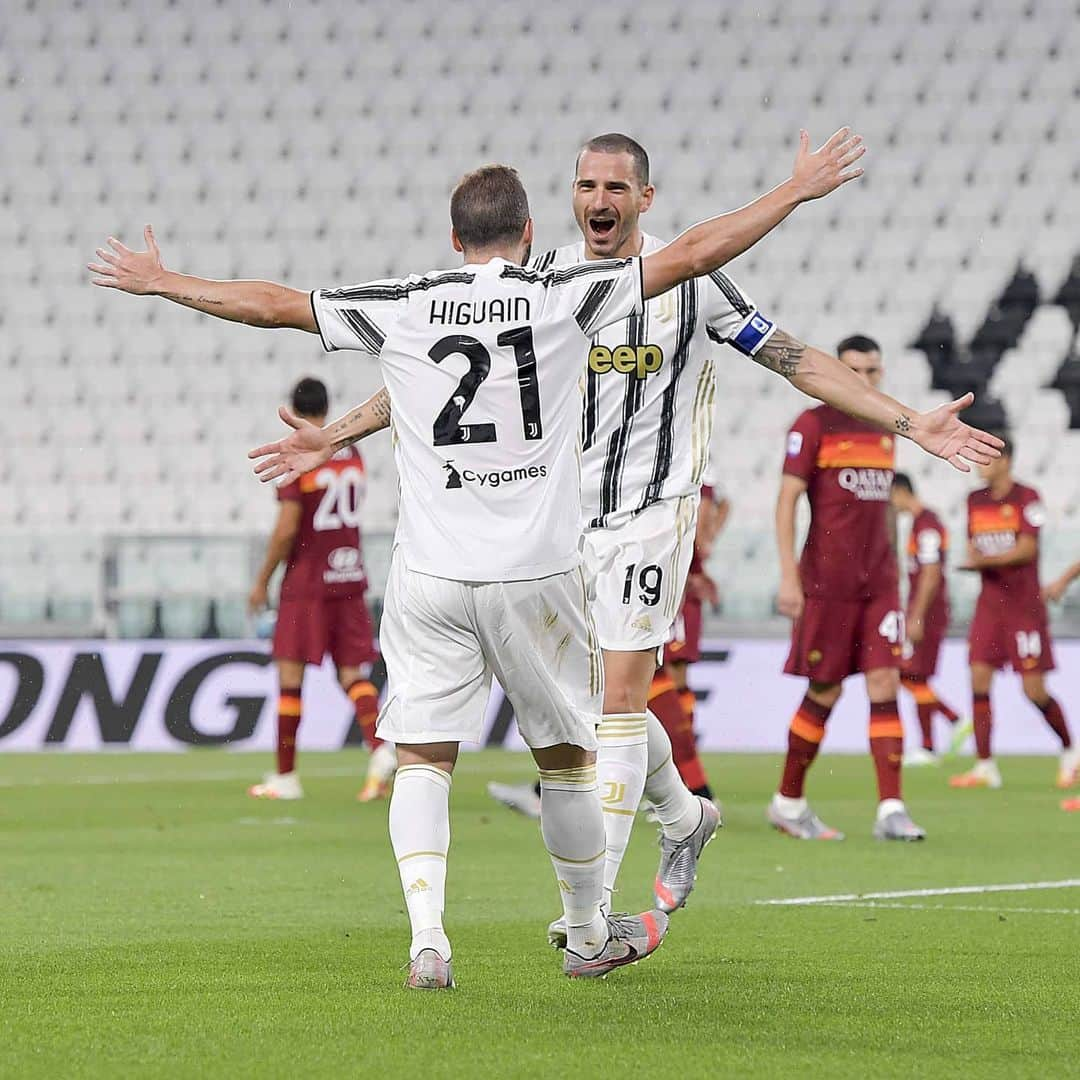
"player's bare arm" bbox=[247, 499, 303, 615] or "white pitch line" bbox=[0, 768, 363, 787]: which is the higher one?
"player's bare arm" bbox=[247, 499, 303, 615]

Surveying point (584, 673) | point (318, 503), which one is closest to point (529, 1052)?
point (584, 673)

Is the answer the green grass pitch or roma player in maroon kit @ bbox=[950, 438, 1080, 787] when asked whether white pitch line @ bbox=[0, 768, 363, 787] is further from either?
roma player in maroon kit @ bbox=[950, 438, 1080, 787]

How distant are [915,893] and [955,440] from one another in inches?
95.5

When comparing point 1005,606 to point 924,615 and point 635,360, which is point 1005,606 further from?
point 635,360

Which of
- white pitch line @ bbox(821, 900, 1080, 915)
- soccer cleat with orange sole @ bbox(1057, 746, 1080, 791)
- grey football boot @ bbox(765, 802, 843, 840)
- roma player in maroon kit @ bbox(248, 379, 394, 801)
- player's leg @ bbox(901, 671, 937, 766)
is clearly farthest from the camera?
player's leg @ bbox(901, 671, 937, 766)

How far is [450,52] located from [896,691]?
12351 millimetres

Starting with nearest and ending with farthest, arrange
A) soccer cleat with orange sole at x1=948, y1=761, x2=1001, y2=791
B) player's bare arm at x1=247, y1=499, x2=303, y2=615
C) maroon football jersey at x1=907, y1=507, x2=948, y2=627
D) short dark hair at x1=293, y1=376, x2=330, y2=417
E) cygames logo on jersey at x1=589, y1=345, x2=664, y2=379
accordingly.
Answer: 1. cygames logo on jersey at x1=589, y1=345, x2=664, y2=379
2. short dark hair at x1=293, y1=376, x2=330, y2=417
3. player's bare arm at x1=247, y1=499, x2=303, y2=615
4. soccer cleat with orange sole at x1=948, y1=761, x2=1001, y2=791
5. maroon football jersey at x1=907, y1=507, x2=948, y2=627

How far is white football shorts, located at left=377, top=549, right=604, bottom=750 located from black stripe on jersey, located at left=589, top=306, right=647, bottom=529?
3.99 ft

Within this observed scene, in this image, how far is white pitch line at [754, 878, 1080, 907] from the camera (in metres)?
6.23

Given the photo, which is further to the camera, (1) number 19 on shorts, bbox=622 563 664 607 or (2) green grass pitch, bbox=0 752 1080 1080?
(1) number 19 on shorts, bbox=622 563 664 607

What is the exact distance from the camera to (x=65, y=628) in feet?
51.4

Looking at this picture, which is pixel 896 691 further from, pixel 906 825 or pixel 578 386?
pixel 578 386

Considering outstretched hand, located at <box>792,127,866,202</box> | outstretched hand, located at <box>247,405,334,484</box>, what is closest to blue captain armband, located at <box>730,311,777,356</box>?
outstretched hand, located at <box>792,127,866,202</box>

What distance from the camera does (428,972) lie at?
421 cm
